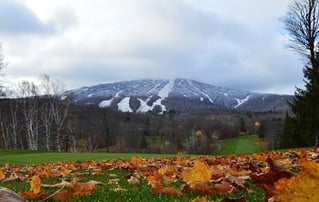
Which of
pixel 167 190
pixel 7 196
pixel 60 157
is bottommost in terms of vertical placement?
pixel 60 157

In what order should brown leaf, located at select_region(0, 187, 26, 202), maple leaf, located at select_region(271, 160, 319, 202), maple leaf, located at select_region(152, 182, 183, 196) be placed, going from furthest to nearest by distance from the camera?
maple leaf, located at select_region(152, 182, 183, 196)
brown leaf, located at select_region(0, 187, 26, 202)
maple leaf, located at select_region(271, 160, 319, 202)

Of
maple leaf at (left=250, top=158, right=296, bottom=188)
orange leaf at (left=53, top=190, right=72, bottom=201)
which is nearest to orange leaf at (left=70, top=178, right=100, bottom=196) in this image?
orange leaf at (left=53, top=190, right=72, bottom=201)

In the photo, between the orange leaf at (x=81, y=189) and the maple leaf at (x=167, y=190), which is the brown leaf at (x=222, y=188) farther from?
the orange leaf at (x=81, y=189)

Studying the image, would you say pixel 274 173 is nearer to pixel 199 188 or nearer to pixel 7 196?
pixel 7 196

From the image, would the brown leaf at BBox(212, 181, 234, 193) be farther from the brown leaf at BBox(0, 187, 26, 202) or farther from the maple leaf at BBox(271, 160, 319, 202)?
the maple leaf at BBox(271, 160, 319, 202)

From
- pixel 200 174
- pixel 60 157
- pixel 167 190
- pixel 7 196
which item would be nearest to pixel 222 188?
pixel 200 174

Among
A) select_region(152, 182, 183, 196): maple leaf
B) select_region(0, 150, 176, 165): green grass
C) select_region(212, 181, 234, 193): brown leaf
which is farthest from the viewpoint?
select_region(0, 150, 176, 165): green grass

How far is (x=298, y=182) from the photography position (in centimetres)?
115

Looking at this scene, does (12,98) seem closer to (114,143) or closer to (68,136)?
(68,136)

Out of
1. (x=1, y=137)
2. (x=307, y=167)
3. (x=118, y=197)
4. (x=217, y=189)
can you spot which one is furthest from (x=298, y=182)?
(x=1, y=137)

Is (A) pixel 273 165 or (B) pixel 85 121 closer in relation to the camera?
(A) pixel 273 165

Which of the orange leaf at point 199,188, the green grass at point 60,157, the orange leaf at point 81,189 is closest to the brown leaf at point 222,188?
the orange leaf at point 199,188

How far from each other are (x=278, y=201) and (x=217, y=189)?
5.09 ft

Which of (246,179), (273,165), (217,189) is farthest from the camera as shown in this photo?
(246,179)
